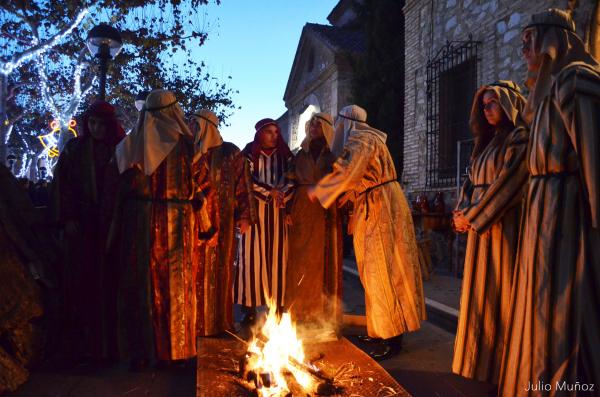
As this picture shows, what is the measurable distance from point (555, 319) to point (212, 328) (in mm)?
3144

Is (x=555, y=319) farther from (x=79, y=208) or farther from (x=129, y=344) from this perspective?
(x=79, y=208)

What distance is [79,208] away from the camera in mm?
3965

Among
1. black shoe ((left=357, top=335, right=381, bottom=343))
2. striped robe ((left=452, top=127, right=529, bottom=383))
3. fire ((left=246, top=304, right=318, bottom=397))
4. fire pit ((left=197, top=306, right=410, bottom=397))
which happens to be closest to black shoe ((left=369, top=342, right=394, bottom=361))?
black shoe ((left=357, top=335, right=381, bottom=343))

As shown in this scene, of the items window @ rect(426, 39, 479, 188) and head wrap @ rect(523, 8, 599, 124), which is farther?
window @ rect(426, 39, 479, 188)

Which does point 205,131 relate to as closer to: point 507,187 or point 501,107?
point 501,107

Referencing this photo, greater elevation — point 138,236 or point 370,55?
point 370,55

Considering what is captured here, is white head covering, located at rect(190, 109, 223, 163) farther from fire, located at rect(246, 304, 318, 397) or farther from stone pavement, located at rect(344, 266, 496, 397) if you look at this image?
stone pavement, located at rect(344, 266, 496, 397)

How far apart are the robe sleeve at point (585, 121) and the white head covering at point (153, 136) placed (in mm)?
2749

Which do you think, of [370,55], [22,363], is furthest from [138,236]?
[370,55]

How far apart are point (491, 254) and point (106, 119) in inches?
129

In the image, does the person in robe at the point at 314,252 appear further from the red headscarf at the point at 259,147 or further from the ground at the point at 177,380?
the red headscarf at the point at 259,147

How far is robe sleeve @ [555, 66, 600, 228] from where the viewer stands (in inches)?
84.1

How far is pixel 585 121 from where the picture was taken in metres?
2.17

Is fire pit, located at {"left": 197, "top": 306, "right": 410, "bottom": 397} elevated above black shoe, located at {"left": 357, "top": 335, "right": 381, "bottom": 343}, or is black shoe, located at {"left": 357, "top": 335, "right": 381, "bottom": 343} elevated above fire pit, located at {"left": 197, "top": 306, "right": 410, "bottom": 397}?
fire pit, located at {"left": 197, "top": 306, "right": 410, "bottom": 397}
